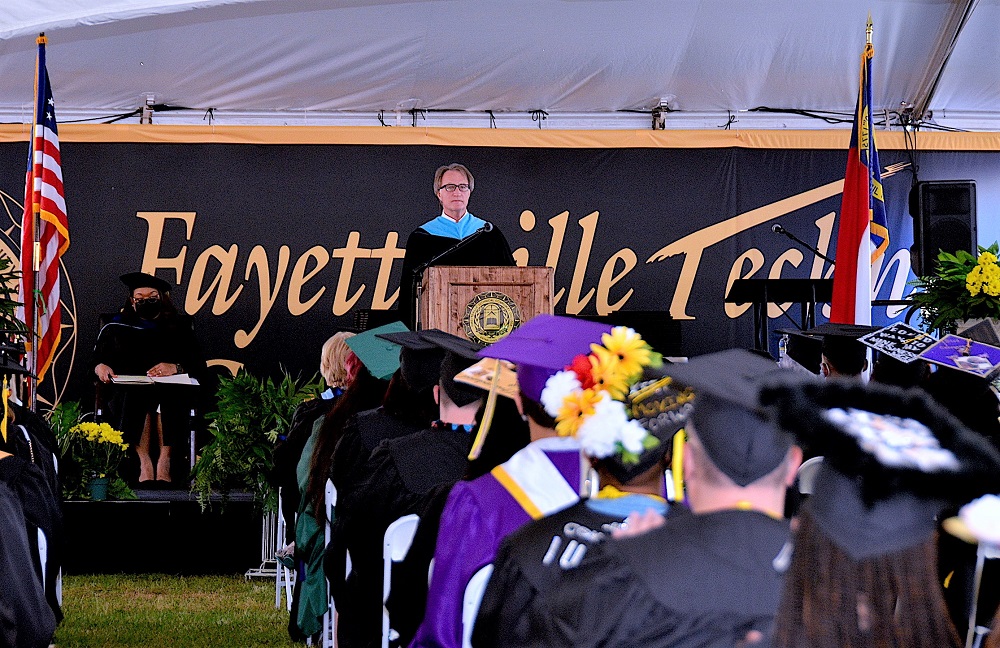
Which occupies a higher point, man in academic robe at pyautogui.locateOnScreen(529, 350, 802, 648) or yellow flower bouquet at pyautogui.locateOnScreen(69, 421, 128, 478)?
man in academic robe at pyautogui.locateOnScreen(529, 350, 802, 648)

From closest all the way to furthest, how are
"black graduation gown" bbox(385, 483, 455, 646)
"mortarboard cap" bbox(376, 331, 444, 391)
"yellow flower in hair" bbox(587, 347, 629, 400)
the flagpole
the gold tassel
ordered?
"yellow flower in hair" bbox(587, 347, 629, 400) < the gold tassel < "black graduation gown" bbox(385, 483, 455, 646) < "mortarboard cap" bbox(376, 331, 444, 391) < the flagpole

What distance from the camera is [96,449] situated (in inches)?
304

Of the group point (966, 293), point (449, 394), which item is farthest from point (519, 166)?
point (449, 394)

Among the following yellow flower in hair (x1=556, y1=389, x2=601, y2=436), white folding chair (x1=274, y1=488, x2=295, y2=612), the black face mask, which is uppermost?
the black face mask

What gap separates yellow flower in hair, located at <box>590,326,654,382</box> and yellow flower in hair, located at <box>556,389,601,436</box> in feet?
0.23

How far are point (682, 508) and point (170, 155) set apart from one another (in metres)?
9.15

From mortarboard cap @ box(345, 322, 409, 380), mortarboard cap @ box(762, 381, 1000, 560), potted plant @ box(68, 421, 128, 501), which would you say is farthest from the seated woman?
mortarboard cap @ box(762, 381, 1000, 560)

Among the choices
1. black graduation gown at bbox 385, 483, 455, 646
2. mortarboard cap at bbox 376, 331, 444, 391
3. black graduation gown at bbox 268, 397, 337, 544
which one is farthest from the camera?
black graduation gown at bbox 268, 397, 337, 544

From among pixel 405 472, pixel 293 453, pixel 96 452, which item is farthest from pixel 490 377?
pixel 96 452

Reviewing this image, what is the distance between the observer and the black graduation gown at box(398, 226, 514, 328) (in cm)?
691

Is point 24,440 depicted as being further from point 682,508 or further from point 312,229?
point 312,229

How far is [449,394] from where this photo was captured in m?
3.12

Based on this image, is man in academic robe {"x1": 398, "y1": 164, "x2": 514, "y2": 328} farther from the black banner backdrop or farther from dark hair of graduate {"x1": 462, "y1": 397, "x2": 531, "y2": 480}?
dark hair of graduate {"x1": 462, "y1": 397, "x2": 531, "y2": 480}

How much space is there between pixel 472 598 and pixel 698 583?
1.08 m
